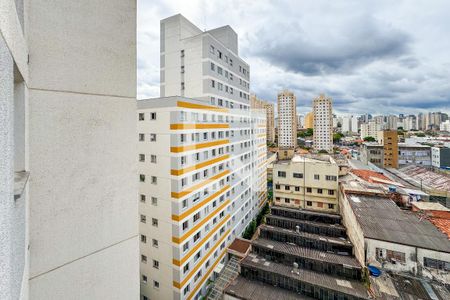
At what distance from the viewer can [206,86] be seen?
1889cm

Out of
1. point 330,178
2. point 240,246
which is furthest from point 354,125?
point 240,246

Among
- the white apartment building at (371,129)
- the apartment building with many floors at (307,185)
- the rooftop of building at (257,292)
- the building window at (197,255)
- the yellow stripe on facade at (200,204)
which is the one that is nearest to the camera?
the rooftop of building at (257,292)

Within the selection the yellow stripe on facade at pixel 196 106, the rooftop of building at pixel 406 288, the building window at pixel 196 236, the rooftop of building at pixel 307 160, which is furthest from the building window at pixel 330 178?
the building window at pixel 196 236

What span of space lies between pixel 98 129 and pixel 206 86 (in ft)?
54.9

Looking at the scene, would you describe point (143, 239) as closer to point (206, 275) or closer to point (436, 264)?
point (206, 275)

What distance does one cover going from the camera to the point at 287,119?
82312mm

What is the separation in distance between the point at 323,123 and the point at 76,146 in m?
87.1

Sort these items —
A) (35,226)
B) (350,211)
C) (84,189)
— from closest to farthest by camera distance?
(35,226)
(84,189)
(350,211)

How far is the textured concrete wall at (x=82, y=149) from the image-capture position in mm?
2561

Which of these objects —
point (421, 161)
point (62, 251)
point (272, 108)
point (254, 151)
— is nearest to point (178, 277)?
point (62, 251)

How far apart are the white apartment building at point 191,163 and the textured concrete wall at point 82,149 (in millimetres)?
10662

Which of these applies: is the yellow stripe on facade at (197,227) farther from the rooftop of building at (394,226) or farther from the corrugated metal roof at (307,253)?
the rooftop of building at (394,226)

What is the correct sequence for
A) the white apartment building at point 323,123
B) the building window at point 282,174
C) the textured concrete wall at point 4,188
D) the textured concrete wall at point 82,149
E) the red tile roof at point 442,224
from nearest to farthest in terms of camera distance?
the textured concrete wall at point 4,188, the textured concrete wall at point 82,149, the red tile roof at point 442,224, the building window at point 282,174, the white apartment building at point 323,123

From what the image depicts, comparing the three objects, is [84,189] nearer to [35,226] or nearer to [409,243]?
[35,226]
